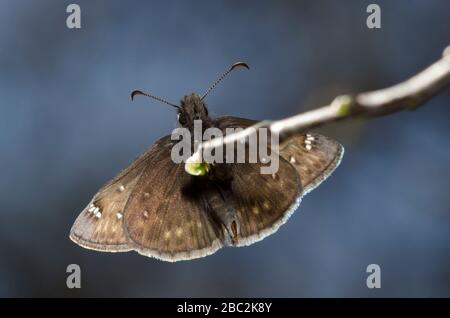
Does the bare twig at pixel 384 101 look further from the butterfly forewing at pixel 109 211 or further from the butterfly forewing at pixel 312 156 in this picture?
the butterfly forewing at pixel 109 211

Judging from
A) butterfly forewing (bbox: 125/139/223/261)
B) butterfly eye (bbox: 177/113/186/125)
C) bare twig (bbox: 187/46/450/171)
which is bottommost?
butterfly forewing (bbox: 125/139/223/261)

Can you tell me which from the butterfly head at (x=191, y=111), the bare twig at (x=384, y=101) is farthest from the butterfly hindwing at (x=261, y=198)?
the bare twig at (x=384, y=101)

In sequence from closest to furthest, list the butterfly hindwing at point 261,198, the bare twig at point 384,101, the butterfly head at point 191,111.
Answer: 1. the bare twig at point 384,101
2. the butterfly hindwing at point 261,198
3. the butterfly head at point 191,111

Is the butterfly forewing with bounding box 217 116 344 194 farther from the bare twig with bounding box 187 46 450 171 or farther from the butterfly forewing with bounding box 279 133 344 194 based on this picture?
the bare twig with bounding box 187 46 450 171

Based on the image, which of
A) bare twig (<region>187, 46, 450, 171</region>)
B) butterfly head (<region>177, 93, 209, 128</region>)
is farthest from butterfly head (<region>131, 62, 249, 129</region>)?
bare twig (<region>187, 46, 450, 171</region>)

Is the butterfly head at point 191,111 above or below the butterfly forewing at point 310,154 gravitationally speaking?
above

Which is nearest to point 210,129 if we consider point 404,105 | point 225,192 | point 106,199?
point 225,192

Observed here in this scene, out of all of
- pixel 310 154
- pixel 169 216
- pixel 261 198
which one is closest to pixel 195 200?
pixel 169 216

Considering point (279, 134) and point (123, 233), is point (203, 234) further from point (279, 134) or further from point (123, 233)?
point (279, 134)
